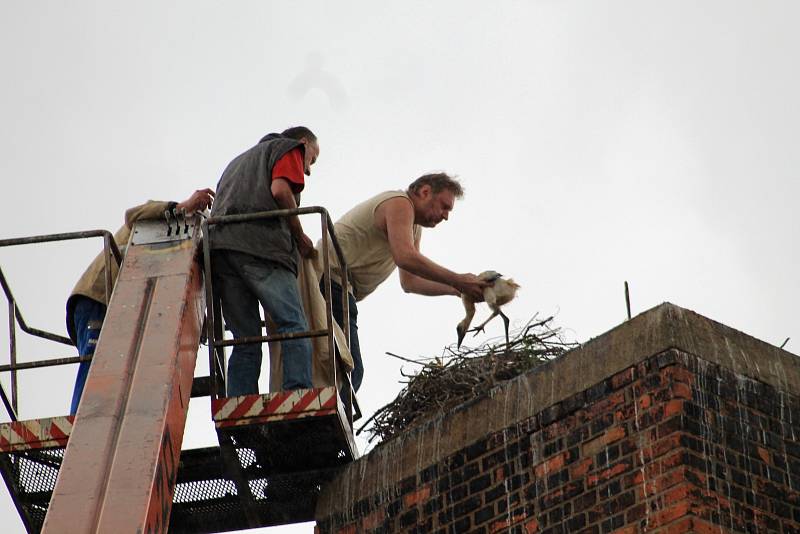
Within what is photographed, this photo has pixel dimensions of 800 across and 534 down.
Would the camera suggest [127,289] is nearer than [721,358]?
No

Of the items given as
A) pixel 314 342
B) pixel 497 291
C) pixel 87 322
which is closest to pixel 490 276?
pixel 497 291

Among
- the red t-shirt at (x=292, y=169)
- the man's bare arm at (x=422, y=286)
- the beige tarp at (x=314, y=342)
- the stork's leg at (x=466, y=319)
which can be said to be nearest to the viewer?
the beige tarp at (x=314, y=342)

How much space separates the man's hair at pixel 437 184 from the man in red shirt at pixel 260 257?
3.16ft

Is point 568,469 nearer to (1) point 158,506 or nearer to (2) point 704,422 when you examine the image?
(2) point 704,422

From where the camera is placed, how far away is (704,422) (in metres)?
8.56

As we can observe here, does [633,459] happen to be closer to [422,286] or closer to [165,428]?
[165,428]

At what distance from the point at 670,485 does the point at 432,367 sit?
3040mm

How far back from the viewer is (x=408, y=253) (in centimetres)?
1095

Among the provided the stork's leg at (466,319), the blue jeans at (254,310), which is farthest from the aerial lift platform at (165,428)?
the stork's leg at (466,319)

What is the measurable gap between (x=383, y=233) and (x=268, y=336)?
5.71ft

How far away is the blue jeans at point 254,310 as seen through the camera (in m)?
10.2

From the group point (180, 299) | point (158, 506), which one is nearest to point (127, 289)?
point (180, 299)

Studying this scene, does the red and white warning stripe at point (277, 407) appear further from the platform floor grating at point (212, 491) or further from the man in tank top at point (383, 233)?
the man in tank top at point (383, 233)

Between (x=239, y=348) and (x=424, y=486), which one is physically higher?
(x=239, y=348)
